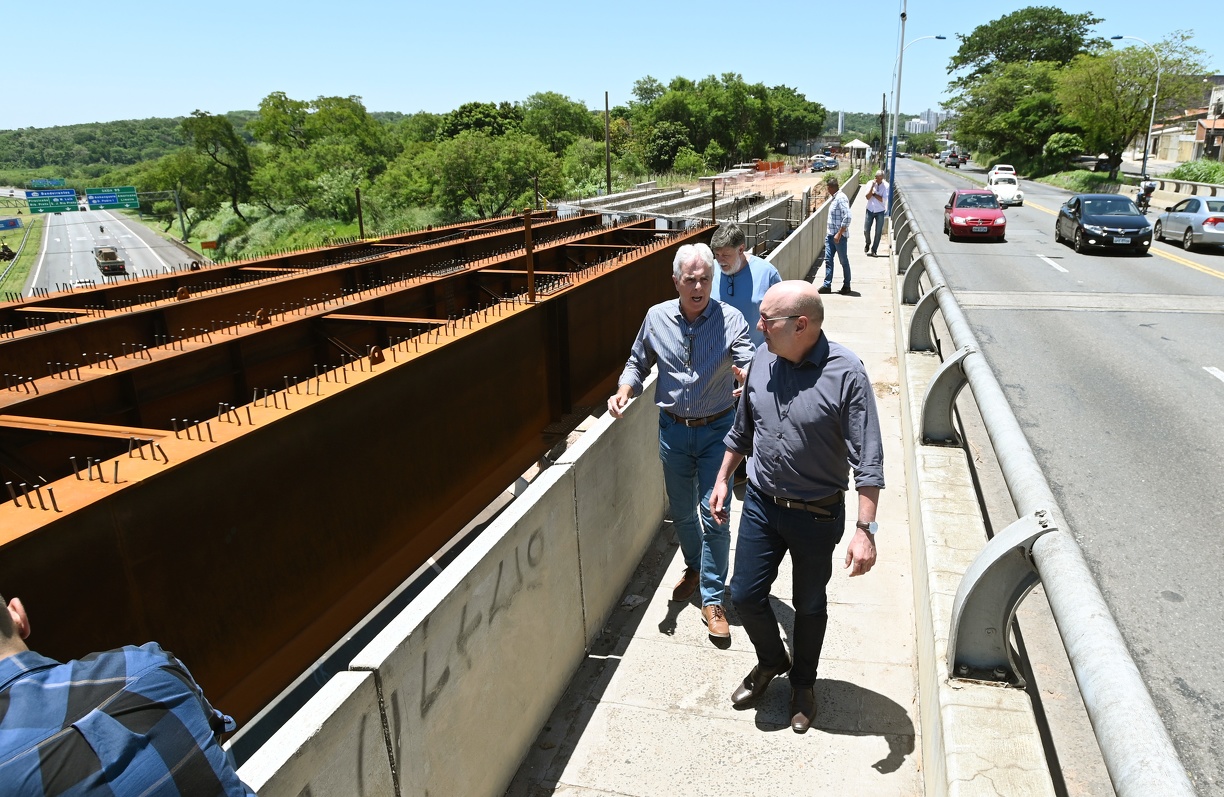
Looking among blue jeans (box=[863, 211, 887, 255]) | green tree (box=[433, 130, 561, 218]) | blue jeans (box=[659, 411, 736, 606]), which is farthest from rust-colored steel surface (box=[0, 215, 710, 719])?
green tree (box=[433, 130, 561, 218])

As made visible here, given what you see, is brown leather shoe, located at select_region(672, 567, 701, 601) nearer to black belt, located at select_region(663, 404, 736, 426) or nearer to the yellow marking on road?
black belt, located at select_region(663, 404, 736, 426)

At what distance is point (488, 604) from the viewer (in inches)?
117

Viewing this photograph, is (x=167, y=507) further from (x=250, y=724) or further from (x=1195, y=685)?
(x=1195, y=685)

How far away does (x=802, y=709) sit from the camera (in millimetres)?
3469

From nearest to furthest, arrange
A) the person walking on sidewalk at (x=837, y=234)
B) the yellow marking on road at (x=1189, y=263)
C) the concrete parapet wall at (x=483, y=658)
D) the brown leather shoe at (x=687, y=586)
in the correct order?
the concrete parapet wall at (x=483, y=658) < the brown leather shoe at (x=687, y=586) < the person walking on sidewalk at (x=837, y=234) < the yellow marking on road at (x=1189, y=263)

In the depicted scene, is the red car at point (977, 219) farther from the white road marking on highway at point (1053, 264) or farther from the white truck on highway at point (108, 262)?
the white truck on highway at point (108, 262)

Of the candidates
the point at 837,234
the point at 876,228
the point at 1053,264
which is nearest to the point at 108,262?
the point at 876,228

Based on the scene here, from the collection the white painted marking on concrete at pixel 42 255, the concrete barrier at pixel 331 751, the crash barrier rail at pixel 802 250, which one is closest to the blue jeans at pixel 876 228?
the crash barrier rail at pixel 802 250

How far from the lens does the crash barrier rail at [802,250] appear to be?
12.0m

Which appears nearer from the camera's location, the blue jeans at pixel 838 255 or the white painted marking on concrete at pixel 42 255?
the blue jeans at pixel 838 255

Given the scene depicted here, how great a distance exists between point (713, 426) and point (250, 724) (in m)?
2.88

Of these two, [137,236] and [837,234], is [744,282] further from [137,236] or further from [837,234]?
[137,236]

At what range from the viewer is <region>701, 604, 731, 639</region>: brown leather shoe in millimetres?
4078

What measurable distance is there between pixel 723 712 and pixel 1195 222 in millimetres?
24083
